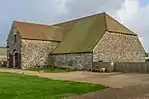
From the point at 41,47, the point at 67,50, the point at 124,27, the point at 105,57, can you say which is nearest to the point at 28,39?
the point at 41,47

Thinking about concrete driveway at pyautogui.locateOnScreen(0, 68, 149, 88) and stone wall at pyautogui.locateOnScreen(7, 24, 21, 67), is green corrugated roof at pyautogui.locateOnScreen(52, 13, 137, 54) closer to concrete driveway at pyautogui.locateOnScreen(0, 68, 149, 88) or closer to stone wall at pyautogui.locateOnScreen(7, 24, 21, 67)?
stone wall at pyautogui.locateOnScreen(7, 24, 21, 67)

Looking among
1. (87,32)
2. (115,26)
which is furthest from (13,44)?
(115,26)

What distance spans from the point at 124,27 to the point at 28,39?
1690 centimetres

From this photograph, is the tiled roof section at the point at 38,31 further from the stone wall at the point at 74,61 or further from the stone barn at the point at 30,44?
the stone wall at the point at 74,61

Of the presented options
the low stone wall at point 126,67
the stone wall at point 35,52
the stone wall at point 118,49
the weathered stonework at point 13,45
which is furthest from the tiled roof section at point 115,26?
the weathered stonework at point 13,45

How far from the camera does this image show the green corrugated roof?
42.1m

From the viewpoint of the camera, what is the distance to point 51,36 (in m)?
49.8

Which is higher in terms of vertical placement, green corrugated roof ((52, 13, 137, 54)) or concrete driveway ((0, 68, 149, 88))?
green corrugated roof ((52, 13, 137, 54))

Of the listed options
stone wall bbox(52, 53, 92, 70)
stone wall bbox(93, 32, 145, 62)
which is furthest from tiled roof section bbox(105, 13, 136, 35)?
stone wall bbox(52, 53, 92, 70)

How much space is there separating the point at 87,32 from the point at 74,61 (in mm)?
6078

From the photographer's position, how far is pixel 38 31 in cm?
4931

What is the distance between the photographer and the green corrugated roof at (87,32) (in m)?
42.1

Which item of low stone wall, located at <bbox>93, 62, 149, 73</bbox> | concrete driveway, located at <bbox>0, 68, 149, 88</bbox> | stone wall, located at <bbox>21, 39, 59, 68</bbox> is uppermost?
stone wall, located at <bbox>21, 39, 59, 68</bbox>

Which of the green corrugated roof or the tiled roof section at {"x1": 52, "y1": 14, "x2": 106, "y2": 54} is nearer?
the tiled roof section at {"x1": 52, "y1": 14, "x2": 106, "y2": 54}
